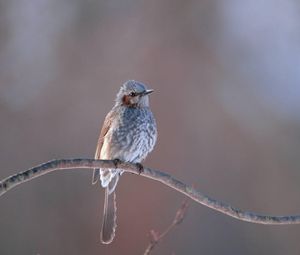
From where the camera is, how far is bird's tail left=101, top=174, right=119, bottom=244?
198 inches

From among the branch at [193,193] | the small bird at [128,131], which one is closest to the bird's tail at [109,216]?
the small bird at [128,131]

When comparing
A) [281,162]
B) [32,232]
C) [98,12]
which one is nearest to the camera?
[32,232]

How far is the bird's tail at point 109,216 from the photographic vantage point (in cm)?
503

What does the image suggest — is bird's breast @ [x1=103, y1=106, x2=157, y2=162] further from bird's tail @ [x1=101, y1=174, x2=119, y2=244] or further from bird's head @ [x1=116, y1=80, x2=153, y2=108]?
bird's tail @ [x1=101, y1=174, x2=119, y2=244]

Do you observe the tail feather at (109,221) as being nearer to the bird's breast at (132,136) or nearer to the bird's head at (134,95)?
the bird's breast at (132,136)

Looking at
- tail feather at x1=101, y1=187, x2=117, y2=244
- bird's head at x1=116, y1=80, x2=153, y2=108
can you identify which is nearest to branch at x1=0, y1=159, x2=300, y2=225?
tail feather at x1=101, y1=187, x2=117, y2=244

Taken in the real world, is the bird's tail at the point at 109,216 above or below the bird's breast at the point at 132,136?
below

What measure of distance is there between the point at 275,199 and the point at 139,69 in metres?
2.60

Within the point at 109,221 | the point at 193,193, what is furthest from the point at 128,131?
the point at 193,193

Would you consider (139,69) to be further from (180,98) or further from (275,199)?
(275,199)

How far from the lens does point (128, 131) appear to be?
5211 mm

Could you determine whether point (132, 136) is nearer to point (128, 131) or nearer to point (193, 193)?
point (128, 131)

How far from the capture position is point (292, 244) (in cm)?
966

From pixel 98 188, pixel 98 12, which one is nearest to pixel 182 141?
pixel 98 188
